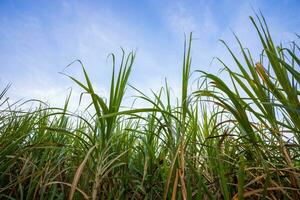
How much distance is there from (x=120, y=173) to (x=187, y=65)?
0.78 metres

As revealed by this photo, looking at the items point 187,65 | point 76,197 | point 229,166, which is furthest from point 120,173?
point 187,65

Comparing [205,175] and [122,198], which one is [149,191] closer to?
[122,198]

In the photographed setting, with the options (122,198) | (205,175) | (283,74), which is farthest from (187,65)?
(122,198)

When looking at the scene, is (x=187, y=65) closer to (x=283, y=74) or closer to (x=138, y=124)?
(x=283, y=74)

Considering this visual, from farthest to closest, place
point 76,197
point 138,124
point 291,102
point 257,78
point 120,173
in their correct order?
1. point 138,124
2. point 120,173
3. point 76,197
4. point 257,78
5. point 291,102

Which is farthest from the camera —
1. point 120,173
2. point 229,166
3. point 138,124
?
point 138,124

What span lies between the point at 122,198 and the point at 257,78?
2.97 ft

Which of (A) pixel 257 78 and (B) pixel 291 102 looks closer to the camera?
(B) pixel 291 102

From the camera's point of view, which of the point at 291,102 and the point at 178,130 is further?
the point at 178,130

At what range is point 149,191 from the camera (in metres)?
1.42

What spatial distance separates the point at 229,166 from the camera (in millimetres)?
1462

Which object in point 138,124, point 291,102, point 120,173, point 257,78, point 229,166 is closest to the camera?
point 291,102

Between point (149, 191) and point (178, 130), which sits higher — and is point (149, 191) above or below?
below

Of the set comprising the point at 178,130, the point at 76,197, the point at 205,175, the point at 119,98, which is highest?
the point at 119,98
